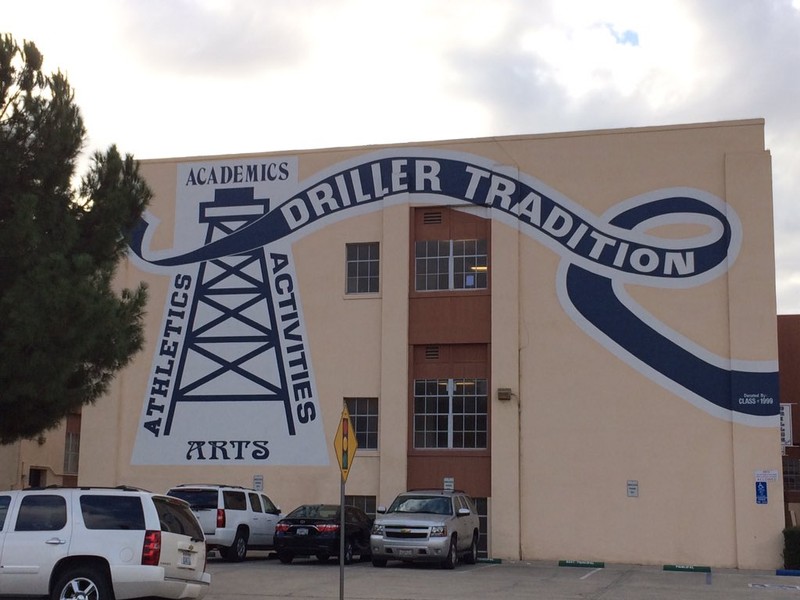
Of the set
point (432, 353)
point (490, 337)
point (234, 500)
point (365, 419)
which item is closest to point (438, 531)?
point (234, 500)

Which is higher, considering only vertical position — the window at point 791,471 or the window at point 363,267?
the window at point 363,267

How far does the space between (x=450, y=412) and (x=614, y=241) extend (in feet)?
21.5

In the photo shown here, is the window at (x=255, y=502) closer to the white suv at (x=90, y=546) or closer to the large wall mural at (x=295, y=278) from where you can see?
the large wall mural at (x=295, y=278)

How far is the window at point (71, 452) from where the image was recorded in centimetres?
3978

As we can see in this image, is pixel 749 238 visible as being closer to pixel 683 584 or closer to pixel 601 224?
pixel 601 224

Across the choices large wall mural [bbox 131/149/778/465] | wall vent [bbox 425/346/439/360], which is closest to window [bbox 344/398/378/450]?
large wall mural [bbox 131/149/778/465]

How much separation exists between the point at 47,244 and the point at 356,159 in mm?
14776

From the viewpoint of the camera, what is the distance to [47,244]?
18203 millimetres

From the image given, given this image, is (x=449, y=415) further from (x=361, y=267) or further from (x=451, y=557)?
(x=451, y=557)

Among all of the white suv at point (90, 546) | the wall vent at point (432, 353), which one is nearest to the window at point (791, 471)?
the wall vent at point (432, 353)

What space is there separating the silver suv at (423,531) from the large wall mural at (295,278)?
581 cm

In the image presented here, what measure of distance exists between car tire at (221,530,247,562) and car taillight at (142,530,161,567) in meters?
11.4

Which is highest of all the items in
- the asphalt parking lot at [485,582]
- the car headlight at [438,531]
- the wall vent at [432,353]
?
the wall vent at [432,353]

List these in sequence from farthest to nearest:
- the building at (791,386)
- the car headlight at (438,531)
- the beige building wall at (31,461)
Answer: the building at (791,386)
the beige building wall at (31,461)
the car headlight at (438,531)
